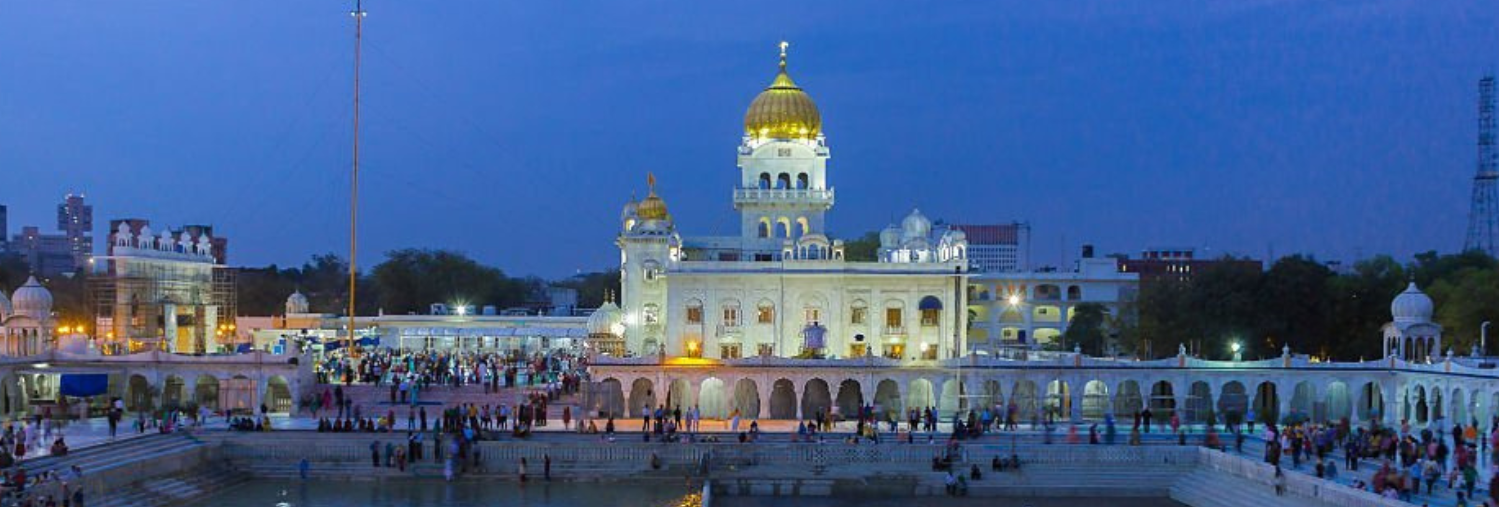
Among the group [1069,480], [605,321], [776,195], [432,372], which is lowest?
[1069,480]

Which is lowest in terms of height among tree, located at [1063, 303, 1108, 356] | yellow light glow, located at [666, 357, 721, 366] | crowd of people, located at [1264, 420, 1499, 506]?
crowd of people, located at [1264, 420, 1499, 506]

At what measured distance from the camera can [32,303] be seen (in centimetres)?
5134

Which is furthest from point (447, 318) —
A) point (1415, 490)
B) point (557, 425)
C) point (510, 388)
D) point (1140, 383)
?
point (1415, 490)

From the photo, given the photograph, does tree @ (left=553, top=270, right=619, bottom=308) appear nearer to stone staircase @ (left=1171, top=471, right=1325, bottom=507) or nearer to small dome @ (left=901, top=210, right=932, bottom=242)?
small dome @ (left=901, top=210, right=932, bottom=242)

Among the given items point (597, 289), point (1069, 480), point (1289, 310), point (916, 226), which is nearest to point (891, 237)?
point (916, 226)

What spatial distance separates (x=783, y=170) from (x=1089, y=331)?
22.8 m

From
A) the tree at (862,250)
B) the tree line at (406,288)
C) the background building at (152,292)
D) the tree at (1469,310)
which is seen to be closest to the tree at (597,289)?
the tree line at (406,288)

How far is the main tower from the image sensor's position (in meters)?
67.1

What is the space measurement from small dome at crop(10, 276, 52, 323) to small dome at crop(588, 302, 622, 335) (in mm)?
19024

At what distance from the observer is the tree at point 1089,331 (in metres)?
81.9

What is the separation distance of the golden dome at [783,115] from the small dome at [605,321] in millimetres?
10350

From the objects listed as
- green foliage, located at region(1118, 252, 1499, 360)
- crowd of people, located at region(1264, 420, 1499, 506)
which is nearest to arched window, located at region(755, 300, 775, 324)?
green foliage, located at region(1118, 252, 1499, 360)

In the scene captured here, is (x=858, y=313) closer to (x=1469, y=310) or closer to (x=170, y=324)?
(x=1469, y=310)

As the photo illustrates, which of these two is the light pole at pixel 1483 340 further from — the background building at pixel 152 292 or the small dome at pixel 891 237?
the background building at pixel 152 292
